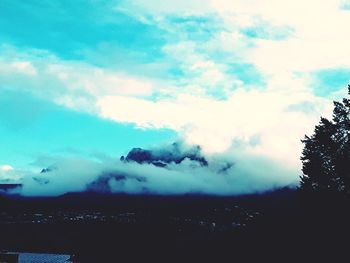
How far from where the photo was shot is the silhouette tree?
42625 mm

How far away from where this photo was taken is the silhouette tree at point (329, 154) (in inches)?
1678

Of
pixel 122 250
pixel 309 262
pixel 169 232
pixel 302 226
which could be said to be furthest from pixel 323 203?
pixel 122 250

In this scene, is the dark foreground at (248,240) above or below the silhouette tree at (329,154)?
below

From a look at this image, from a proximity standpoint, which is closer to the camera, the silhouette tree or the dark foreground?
the dark foreground

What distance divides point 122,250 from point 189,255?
20.1 feet

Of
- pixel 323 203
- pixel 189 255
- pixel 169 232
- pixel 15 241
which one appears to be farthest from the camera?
pixel 15 241

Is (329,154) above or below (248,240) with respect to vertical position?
above

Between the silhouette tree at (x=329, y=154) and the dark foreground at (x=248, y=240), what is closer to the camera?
the dark foreground at (x=248, y=240)

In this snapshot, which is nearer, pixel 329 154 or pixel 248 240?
pixel 248 240

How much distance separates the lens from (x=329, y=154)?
4491 cm

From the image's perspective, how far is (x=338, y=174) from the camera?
42.6 m

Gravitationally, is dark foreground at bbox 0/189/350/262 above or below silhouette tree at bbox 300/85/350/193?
below

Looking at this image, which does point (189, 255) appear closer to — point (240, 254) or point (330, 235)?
point (240, 254)

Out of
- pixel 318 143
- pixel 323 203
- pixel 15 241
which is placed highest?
pixel 318 143
